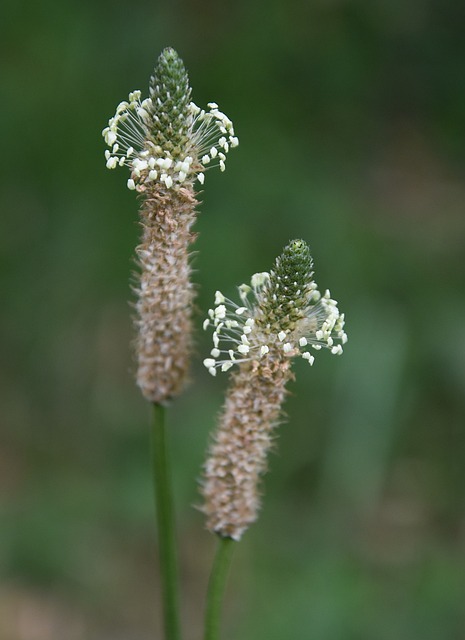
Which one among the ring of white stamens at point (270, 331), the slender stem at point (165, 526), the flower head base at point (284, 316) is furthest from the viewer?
the slender stem at point (165, 526)

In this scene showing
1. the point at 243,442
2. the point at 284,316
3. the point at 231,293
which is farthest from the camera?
the point at 231,293

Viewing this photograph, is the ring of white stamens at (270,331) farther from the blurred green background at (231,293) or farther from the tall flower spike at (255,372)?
the blurred green background at (231,293)

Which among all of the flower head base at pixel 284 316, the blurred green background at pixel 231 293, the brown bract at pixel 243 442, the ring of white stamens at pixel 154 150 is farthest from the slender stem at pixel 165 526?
the blurred green background at pixel 231 293

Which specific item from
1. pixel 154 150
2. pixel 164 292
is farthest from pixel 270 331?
pixel 154 150

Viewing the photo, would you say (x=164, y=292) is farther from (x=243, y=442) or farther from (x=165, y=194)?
(x=243, y=442)

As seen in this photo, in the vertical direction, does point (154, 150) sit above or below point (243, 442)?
above

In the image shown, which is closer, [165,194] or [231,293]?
[165,194]

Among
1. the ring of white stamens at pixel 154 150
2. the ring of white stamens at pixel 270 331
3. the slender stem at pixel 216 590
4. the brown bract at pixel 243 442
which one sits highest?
the ring of white stamens at pixel 154 150

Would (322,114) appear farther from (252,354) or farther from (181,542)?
(252,354)
